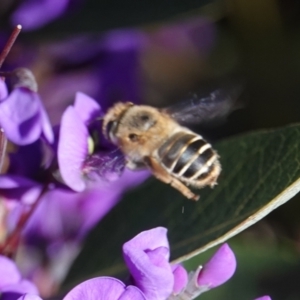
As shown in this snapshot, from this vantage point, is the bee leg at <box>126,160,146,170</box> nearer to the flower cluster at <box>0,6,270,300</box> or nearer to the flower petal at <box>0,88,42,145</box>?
the flower cluster at <box>0,6,270,300</box>

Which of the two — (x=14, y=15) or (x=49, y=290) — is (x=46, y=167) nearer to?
(x=49, y=290)

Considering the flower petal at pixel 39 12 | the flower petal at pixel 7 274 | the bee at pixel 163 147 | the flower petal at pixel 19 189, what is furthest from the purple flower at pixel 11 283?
the flower petal at pixel 39 12

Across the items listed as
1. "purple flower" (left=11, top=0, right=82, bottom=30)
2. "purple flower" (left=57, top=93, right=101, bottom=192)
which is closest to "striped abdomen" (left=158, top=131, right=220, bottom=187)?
"purple flower" (left=57, top=93, right=101, bottom=192)

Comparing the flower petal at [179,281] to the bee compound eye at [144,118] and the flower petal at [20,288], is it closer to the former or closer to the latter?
the flower petal at [20,288]

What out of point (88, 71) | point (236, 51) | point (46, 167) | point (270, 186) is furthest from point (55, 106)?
point (270, 186)

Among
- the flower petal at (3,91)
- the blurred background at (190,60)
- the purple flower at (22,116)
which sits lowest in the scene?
the blurred background at (190,60)

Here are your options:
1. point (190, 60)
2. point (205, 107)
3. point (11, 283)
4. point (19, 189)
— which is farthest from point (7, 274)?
point (190, 60)

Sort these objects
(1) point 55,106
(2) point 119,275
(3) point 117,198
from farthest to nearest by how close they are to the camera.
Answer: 1. (1) point 55,106
2. (3) point 117,198
3. (2) point 119,275

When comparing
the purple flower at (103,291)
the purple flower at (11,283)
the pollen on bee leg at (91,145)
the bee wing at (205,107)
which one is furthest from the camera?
the bee wing at (205,107)
